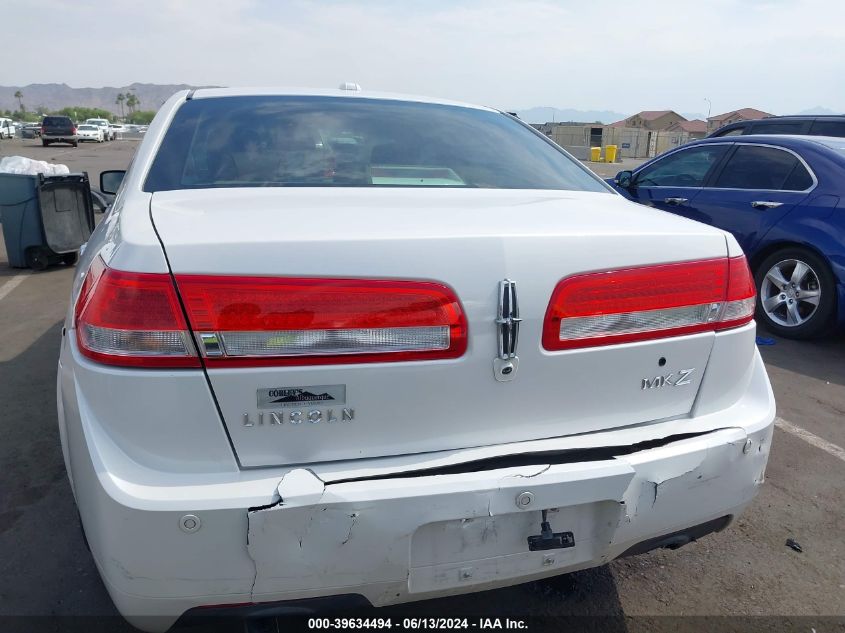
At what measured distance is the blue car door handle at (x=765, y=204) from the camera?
5430mm

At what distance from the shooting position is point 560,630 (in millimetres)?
2188

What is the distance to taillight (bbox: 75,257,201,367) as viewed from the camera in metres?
1.46

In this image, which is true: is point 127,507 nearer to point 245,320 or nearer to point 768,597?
point 245,320

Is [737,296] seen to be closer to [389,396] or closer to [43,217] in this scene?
[389,396]

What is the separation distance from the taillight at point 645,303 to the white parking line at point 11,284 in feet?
20.2

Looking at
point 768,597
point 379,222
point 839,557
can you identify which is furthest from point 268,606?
point 839,557

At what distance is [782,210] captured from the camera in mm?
→ 5363

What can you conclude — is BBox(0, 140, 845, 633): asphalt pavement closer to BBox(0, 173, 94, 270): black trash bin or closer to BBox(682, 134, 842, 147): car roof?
BBox(682, 134, 842, 147): car roof

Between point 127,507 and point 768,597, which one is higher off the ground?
point 127,507

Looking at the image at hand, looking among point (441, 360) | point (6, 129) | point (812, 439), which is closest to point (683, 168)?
point (812, 439)

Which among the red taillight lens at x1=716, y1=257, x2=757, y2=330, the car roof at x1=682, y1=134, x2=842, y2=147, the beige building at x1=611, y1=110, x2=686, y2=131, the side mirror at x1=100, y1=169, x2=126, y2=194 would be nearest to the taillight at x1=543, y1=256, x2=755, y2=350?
the red taillight lens at x1=716, y1=257, x2=757, y2=330

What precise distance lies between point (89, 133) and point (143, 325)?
177 ft

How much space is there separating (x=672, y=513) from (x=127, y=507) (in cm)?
140

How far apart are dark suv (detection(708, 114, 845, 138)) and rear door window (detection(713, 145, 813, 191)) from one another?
8.81 feet
